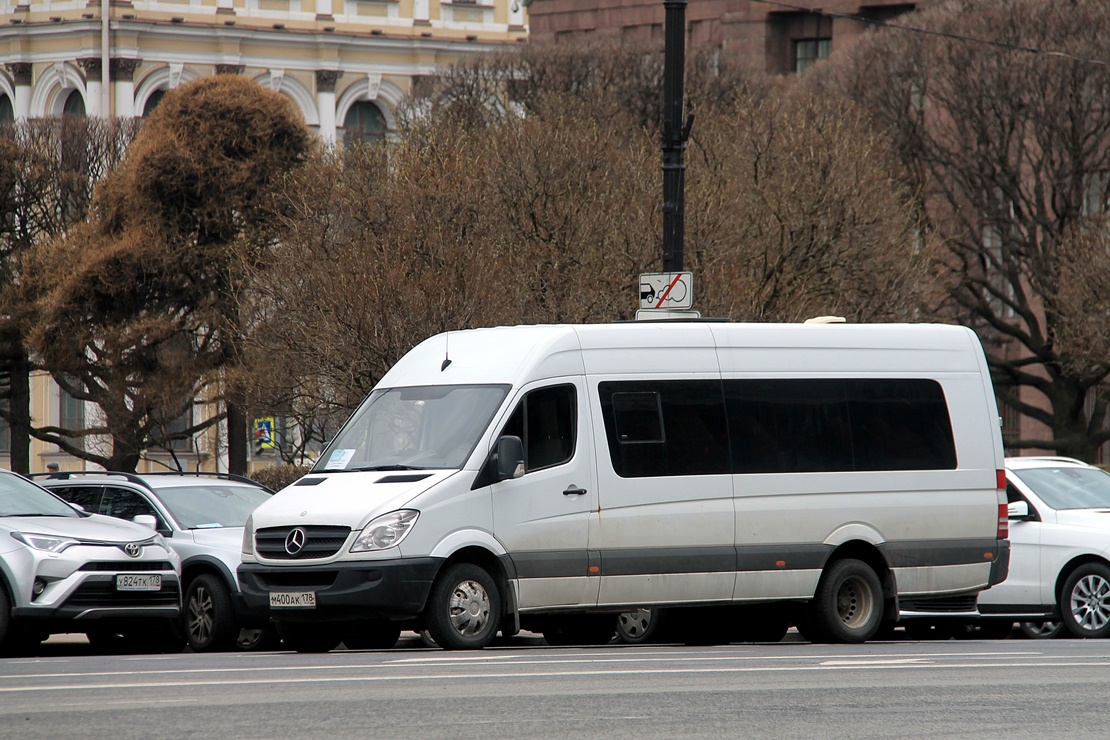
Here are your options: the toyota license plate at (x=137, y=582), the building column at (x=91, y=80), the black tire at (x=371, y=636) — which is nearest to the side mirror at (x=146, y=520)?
the toyota license plate at (x=137, y=582)

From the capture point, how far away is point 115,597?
15.2 meters

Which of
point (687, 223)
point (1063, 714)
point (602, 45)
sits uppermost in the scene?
point (602, 45)

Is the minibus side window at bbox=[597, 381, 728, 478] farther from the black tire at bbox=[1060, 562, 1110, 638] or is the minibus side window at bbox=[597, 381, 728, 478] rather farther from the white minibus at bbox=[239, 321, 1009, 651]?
the black tire at bbox=[1060, 562, 1110, 638]

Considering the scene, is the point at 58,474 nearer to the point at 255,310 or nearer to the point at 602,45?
the point at 255,310

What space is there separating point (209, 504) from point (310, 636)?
3.51 metres

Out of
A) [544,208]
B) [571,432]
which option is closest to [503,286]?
[544,208]

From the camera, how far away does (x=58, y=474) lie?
61.9 feet

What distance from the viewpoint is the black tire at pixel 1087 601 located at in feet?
55.9

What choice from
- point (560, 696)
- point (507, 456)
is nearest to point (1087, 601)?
point (507, 456)

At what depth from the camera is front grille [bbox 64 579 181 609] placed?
1502 cm

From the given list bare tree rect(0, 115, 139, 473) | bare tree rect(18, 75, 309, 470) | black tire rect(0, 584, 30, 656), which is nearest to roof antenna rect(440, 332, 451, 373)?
black tire rect(0, 584, 30, 656)

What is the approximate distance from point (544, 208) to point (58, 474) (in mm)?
11952

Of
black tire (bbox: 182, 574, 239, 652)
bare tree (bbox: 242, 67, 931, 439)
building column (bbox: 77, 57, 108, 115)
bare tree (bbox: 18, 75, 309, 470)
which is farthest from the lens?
building column (bbox: 77, 57, 108, 115)

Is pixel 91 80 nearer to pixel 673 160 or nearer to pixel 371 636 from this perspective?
pixel 673 160
